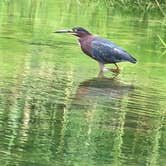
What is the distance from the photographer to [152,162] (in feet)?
16.9

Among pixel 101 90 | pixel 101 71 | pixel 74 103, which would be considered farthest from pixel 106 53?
pixel 74 103

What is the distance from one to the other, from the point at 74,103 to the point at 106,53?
2.62 metres

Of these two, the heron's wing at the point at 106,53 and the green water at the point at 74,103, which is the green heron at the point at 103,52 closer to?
the heron's wing at the point at 106,53

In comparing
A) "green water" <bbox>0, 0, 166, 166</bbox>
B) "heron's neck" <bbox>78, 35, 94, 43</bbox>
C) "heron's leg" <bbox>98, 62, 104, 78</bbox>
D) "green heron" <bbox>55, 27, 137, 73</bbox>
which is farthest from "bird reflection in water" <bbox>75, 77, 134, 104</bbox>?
"heron's neck" <bbox>78, 35, 94, 43</bbox>

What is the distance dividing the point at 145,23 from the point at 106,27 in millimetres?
2313

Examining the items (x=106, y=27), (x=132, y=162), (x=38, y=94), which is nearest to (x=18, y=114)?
(x=38, y=94)

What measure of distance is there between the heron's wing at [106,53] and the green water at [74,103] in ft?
0.52

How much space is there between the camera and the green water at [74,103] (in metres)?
5.24

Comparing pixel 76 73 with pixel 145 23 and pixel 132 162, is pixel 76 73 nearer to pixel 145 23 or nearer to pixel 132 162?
pixel 132 162

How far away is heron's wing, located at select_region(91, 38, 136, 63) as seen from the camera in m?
9.61

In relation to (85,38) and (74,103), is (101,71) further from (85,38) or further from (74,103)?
(74,103)

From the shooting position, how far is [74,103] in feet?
23.3

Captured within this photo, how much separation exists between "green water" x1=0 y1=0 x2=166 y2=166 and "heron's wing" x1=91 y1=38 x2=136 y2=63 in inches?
6.3

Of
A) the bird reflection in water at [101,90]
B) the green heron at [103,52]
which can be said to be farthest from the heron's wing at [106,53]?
the bird reflection in water at [101,90]
